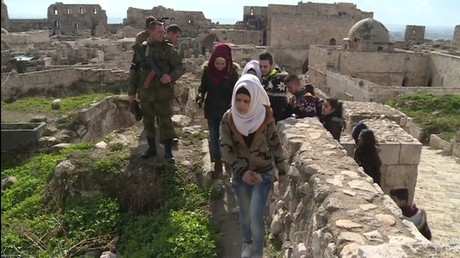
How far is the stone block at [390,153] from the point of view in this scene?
6270 millimetres

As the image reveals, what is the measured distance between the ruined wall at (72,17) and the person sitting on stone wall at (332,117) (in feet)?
153

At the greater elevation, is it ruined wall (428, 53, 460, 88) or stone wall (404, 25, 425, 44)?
stone wall (404, 25, 425, 44)

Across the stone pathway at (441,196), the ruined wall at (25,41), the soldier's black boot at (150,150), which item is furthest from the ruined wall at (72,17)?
the soldier's black boot at (150,150)

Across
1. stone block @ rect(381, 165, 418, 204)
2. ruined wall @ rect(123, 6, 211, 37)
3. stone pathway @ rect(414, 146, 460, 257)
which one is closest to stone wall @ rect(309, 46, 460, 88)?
stone pathway @ rect(414, 146, 460, 257)

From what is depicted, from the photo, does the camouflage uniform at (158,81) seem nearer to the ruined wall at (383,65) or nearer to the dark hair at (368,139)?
the dark hair at (368,139)

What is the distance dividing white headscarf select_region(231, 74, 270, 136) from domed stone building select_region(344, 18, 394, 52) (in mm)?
21485

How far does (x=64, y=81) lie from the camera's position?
14.8 metres

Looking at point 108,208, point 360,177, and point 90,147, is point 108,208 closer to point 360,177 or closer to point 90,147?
point 90,147

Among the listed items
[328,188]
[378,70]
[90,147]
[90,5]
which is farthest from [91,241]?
[90,5]

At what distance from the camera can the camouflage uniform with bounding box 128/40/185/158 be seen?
5301 mm

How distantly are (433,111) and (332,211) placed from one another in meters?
13.3

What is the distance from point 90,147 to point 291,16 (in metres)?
29.3

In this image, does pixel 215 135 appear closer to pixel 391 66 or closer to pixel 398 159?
pixel 398 159

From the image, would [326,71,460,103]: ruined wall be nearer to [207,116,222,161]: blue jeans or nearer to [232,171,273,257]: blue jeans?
[207,116,222,161]: blue jeans
